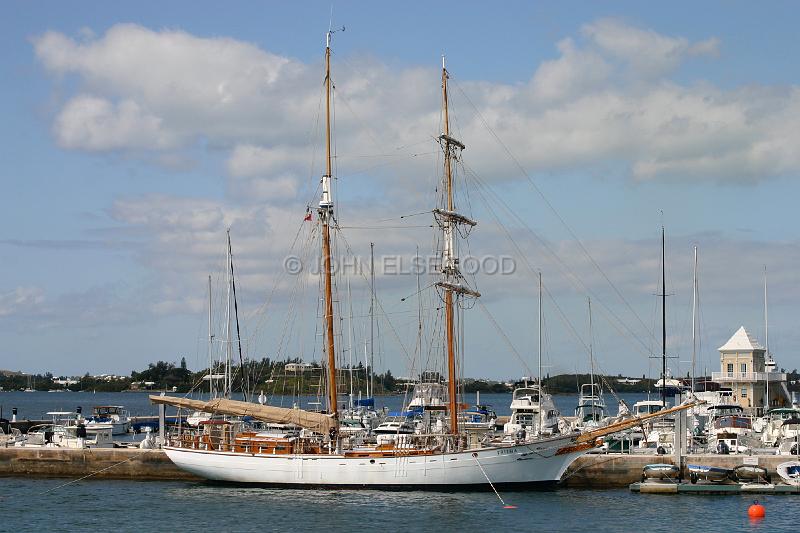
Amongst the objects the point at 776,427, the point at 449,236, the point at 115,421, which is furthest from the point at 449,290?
the point at 115,421

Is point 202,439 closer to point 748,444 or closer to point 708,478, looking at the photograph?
point 708,478

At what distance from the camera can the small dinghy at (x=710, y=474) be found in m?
54.3

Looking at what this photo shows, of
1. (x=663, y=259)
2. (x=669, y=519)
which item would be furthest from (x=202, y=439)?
(x=663, y=259)

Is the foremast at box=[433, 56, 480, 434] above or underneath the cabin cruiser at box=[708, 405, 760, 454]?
above

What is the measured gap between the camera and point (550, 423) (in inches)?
3147

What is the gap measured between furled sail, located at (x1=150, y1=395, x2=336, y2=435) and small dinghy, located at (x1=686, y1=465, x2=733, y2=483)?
1942 centimetres

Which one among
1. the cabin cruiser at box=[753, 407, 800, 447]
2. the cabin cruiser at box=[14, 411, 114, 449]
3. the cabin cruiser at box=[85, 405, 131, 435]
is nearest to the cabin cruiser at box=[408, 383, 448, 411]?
the cabin cruiser at box=[14, 411, 114, 449]

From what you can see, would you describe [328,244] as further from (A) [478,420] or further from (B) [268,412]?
(A) [478,420]

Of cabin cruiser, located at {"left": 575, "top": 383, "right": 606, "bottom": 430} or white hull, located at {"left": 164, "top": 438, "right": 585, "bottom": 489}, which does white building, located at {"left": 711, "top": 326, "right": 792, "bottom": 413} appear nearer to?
cabin cruiser, located at {"left": 575, "top": 383, "right": 606, "bottom": 430}

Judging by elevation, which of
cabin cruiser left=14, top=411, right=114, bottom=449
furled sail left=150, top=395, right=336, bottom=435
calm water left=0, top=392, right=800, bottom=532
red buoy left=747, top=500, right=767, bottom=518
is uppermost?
furled sail left=150, top=395, right=336, bottom=435

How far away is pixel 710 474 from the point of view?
54.4m

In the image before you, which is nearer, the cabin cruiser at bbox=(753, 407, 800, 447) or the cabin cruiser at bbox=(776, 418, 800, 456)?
the cabin cruiser at bbox=(776, 418, 800, 456)

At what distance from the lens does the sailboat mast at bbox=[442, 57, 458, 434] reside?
190ft

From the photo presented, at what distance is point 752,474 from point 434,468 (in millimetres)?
16286
